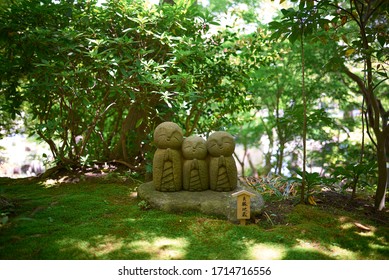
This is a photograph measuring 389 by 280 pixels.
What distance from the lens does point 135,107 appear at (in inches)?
200

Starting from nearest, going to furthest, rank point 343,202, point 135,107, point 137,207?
point 137,207
point 343,202
point 135,107

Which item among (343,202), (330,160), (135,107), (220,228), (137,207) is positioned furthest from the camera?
(330,160)

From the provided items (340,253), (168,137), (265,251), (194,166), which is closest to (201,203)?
(194,166)

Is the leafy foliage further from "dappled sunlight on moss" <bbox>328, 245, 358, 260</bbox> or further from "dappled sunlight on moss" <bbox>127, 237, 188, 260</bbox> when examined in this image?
"dappled sunlight on moss" <bbox>328, 245, 358, 260</bbox>

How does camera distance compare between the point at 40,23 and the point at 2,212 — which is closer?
the point at 2,212

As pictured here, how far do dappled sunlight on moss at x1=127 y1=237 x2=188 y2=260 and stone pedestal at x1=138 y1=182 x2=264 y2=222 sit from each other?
0.66 metres

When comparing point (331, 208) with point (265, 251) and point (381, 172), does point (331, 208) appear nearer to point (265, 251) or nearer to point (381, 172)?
point (381, 172)

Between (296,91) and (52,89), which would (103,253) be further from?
(296,91)

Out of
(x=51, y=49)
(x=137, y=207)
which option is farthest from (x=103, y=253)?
(x=51, y=49)

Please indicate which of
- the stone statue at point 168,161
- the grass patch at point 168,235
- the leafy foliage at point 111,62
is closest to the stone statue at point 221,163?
the stone statue at point 168,161

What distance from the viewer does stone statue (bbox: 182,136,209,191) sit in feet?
12.1

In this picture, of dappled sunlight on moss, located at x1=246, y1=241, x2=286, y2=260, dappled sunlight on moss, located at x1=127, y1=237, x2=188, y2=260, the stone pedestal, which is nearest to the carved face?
the stone pedestal

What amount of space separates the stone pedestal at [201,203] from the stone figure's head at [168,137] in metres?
0.58

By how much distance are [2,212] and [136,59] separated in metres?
2.43
